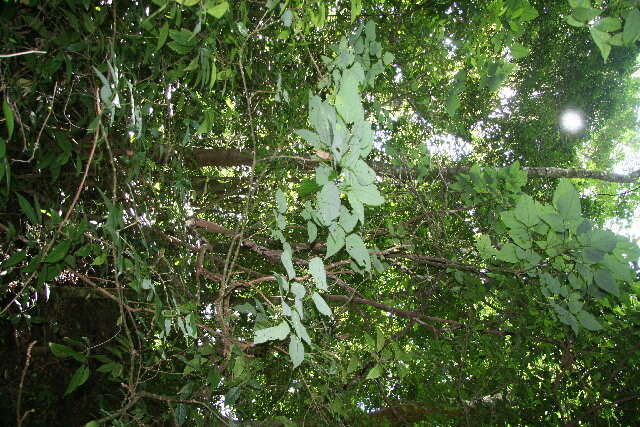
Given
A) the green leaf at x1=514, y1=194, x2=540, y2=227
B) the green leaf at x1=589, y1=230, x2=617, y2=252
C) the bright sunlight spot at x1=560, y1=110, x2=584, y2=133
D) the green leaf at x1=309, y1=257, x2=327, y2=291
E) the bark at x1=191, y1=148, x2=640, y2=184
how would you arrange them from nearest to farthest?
the green leaf at x1=309, y1=257, x2=327, y2=291, the green leaf at x1=589, y1=230, x2=617, y2=252, the green leaf at x1=514, y1=194, x2=540, y2=227, the bark at x1=191, y1=148, x2=640, y2=184, the bright sunlight spot at x1=560, y1=110, x2=584, y2=133

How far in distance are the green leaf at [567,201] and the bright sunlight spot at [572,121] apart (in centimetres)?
402

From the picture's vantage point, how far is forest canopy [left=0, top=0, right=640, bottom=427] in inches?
35.9

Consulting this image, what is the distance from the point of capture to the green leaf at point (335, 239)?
662 millimetres

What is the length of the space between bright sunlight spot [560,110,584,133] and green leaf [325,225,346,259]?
14.5 ft

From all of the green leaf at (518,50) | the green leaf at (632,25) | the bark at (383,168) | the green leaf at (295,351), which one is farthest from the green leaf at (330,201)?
the bark at (383,168)

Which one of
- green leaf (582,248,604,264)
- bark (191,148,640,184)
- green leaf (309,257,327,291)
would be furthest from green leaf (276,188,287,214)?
bark (191,148,640,184)

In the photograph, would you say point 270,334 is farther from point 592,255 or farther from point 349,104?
point 592,255

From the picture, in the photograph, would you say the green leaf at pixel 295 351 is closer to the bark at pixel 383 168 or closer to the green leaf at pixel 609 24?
the green leaf at pixel 609 24

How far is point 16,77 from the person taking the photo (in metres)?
1.20

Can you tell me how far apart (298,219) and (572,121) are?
3086mm

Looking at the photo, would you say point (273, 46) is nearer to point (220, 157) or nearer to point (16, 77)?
point (220, 157)

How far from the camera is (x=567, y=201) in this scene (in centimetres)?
85

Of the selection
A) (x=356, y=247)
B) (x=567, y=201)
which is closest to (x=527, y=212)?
(x=567, y=201)

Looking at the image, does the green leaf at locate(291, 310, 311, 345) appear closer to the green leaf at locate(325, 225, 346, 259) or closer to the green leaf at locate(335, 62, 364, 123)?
the green leaf at locate(325, 225, 346, 259)
